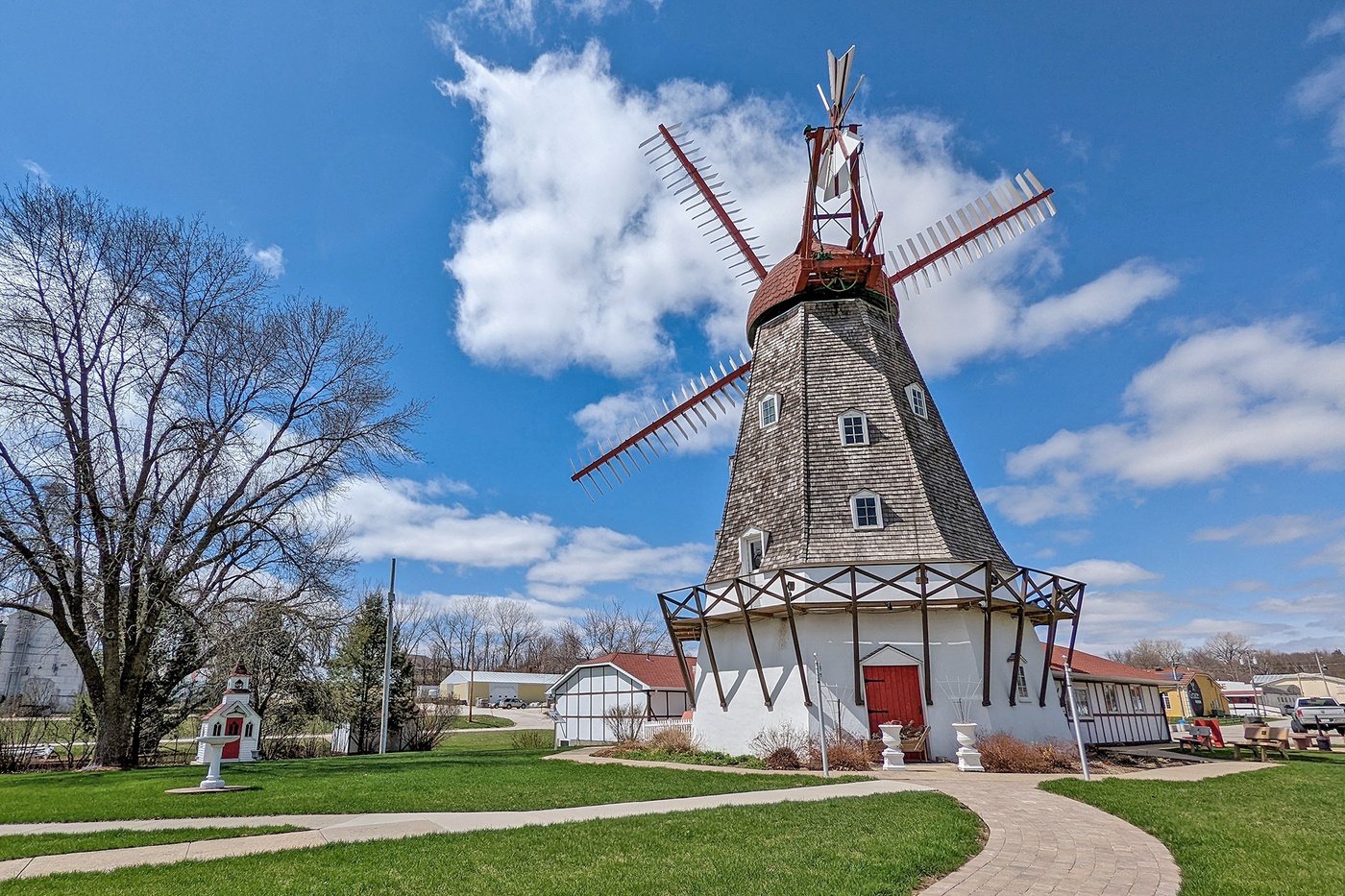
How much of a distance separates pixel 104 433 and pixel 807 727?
17306 millimetres

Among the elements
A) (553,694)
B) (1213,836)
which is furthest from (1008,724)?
(553,694)

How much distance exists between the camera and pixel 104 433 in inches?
658

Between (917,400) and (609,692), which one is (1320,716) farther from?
(609,692)

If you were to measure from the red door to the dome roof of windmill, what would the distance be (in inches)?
411

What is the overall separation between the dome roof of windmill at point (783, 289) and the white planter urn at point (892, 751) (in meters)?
11.7

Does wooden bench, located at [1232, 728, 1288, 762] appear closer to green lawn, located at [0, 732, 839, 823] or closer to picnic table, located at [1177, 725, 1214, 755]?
picnic table, located at [1177, 725, 1214, 755]

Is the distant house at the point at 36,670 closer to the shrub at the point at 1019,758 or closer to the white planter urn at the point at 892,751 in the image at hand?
the white planter urn at the point at 892,751

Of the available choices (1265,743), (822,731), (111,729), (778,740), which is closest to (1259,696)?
(1265,743)

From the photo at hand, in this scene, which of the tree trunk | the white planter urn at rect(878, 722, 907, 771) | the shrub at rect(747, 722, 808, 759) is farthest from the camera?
the tree trunk

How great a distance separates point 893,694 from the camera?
49.8ft

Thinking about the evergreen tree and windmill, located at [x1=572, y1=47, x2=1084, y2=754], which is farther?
the evergreen tree

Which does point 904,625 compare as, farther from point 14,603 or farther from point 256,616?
point 14,603

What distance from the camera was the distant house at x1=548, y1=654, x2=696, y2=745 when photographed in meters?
34.0

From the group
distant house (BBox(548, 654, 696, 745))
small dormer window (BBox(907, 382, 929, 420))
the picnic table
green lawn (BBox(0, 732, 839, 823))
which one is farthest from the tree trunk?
the picnic table
